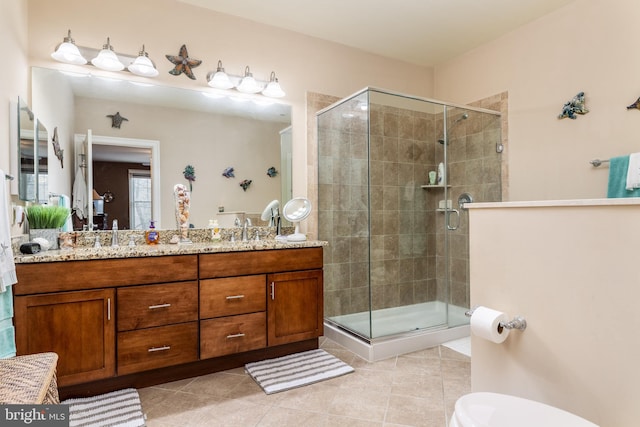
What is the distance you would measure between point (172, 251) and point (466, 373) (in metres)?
2.02

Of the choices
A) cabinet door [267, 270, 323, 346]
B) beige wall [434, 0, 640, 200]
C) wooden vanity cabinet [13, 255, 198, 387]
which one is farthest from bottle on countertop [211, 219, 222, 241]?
beige wall [434, 0, 640, 200]

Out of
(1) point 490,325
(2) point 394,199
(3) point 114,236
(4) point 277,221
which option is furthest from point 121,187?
(1) point 490,325

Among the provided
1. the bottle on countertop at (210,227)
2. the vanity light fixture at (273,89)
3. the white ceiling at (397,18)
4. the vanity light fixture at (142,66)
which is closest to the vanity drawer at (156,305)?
the bottle on countertop at (210,227)

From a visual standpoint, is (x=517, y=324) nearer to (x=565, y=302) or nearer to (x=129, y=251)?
(x=565, y=302)

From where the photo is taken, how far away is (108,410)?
1.88 meters

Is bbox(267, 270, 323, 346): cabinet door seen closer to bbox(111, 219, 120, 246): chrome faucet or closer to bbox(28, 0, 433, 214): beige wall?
bbox(28, 0, 433, 214): beige wall

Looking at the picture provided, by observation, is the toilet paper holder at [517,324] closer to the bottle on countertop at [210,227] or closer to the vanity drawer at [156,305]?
the vanity drawer at [156,305]

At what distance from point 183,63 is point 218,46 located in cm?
33

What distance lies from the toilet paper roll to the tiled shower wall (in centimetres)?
150

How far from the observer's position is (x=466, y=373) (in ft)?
7.63

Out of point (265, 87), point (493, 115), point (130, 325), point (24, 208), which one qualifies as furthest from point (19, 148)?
point (493, 115)

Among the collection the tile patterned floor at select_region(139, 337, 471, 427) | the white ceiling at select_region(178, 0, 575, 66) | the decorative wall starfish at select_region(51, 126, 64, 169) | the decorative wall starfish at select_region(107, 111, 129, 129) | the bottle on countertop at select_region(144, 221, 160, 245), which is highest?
the white ceiling at select_region(178, 0, 575, 66)

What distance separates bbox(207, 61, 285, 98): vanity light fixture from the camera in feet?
9.07

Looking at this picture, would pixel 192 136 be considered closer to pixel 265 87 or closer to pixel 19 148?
pixel 265 87
